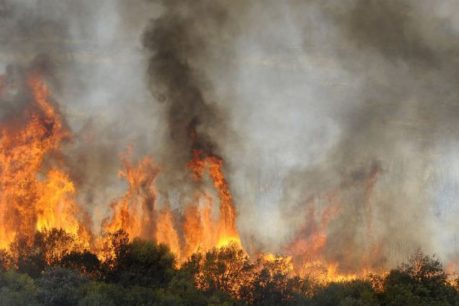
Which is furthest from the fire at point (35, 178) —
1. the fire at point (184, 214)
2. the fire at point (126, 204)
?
the fire at point (184, 214)

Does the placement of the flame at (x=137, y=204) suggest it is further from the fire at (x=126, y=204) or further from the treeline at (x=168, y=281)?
the treeline at (x=168, y=281)

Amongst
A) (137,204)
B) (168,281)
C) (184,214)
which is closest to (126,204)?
(137,204)

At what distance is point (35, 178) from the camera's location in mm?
69562

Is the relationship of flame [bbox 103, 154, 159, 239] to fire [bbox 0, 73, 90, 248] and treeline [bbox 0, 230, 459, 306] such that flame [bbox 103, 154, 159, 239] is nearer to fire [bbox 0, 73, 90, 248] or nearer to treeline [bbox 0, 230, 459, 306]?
fire [bbox 0, 73, 90, 248]

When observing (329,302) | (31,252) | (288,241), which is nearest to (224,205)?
(288,241)

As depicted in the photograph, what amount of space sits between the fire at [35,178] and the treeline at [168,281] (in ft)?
14.7

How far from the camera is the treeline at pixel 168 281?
45156 millimetres

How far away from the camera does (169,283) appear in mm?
53594

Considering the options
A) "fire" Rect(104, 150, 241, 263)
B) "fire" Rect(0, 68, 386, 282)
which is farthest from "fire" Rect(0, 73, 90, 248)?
"fire" Rect(104, 150, 241, 263)

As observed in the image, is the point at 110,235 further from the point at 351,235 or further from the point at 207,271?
the point at 351,235

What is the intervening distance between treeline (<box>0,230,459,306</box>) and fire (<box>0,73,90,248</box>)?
14.7ft

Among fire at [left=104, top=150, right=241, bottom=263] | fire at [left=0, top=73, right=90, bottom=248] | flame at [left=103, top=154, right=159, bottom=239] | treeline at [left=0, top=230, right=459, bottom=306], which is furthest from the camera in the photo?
flame at [left=103, top=154, right=159, bottom=239]

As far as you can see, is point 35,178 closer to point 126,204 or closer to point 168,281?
point 126,204

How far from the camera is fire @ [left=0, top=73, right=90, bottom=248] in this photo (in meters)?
67.1
